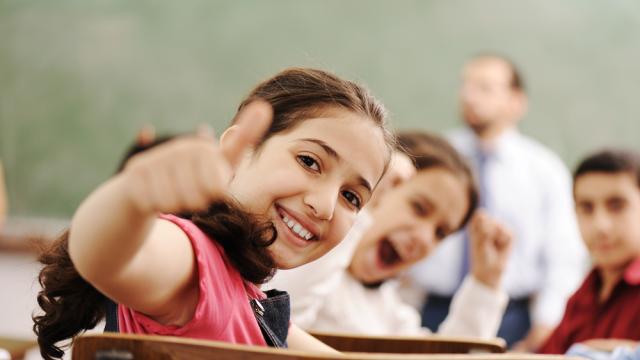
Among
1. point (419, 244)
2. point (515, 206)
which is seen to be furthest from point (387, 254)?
point (515, 206)

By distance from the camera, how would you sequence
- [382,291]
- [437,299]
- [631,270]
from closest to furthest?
[631,270]
[382,291]
[437,299]

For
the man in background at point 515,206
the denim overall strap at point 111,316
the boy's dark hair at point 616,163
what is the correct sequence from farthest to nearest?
1. the man in background at point 515,206
2. the boy's dark hair at point 616,163
3. the denim overall strap at point 111,316

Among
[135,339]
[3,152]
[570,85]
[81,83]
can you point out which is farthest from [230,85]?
[135,339]

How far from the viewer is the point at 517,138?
328cm

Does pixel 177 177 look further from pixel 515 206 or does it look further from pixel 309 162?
pixel 515 206

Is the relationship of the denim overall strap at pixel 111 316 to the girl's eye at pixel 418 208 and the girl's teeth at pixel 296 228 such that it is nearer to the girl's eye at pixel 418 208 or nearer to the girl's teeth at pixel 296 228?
the girl's teeth at pixel 296 228

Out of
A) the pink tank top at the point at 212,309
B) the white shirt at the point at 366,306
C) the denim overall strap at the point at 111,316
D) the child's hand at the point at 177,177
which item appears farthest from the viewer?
the white shirt at the point at 366,306

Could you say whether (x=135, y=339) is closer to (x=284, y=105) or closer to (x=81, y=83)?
(x=284, y=105)

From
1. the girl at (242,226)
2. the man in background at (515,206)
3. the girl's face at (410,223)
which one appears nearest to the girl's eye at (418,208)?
the girl's face at (410,223)

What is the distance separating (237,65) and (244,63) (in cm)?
3

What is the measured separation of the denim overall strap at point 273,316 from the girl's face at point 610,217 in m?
0.93

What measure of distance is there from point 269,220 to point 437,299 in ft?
7.90

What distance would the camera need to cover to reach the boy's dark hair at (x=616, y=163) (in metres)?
1.64

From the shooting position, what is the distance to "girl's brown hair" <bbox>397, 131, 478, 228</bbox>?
1.61 m
